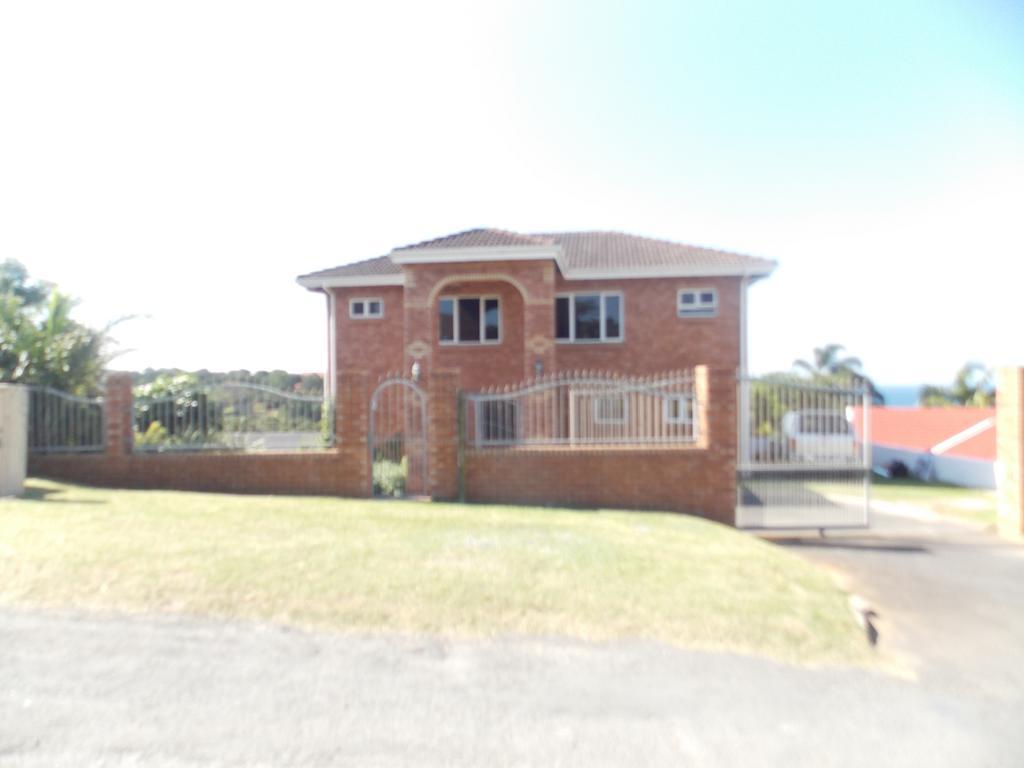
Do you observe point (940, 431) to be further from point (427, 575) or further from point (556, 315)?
point (427, 575)

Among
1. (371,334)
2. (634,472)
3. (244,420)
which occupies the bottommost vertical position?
(634,472)

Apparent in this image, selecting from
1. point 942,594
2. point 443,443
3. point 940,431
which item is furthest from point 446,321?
point 940,431

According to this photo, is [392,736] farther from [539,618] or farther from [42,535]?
[42,535]

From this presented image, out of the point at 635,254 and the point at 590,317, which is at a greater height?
the point at 635,254

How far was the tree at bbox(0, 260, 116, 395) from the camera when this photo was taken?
12430 mm

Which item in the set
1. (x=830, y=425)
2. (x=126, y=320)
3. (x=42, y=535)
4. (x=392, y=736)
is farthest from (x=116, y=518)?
(x=830, y=425)

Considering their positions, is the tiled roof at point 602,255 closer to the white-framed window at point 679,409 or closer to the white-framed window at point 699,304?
the white-framed window at point 699,304

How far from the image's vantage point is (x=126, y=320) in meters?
13.7

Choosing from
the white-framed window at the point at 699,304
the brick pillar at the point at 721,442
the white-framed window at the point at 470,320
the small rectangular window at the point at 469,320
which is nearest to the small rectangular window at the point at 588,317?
the white-framed window at the point at 699,304

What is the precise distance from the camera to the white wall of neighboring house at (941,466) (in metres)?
20.7

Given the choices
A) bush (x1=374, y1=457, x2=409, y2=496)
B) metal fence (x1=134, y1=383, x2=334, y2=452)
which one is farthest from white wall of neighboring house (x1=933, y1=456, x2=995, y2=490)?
metal fence (x1=134, y1=383, x2=334, y2=452)

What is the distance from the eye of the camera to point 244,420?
1142 cm

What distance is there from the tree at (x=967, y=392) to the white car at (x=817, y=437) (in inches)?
1037

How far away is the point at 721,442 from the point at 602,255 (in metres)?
10.5
